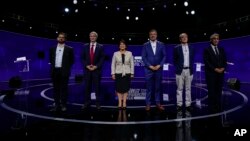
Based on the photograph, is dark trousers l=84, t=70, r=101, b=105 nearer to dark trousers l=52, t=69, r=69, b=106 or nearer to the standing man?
dark trousers l=52, t=69, r=69, b=106

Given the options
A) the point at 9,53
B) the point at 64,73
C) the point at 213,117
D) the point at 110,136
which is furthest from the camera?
the point at 9,53

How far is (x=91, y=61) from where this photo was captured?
5.15 m

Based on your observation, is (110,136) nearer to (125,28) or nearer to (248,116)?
(248,116)

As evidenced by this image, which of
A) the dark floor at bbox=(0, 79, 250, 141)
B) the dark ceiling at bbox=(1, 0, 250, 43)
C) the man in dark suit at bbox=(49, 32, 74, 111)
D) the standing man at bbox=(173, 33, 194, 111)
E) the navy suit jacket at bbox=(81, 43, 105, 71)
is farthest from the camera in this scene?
the dark ceiling at bbox=(1, 0, 250, 43)

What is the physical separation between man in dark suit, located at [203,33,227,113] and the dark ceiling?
26.6 ft

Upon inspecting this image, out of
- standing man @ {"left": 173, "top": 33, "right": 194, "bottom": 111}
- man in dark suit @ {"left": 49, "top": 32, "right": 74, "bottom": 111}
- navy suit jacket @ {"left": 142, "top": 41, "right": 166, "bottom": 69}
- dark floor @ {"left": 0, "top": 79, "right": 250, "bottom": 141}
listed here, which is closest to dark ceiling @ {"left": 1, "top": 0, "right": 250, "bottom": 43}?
standing man @ {"left": 173, "top": 33, "right": 194, "bottom": 111}

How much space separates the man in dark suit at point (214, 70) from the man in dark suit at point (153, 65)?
980 millimetres

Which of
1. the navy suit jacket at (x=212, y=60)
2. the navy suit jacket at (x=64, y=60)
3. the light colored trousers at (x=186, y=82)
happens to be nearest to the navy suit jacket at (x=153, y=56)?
the light colored trousers at (x=186, y=82)

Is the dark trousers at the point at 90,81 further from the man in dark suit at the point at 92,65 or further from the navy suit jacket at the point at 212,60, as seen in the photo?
the navy suit jacket at the point at 212,60

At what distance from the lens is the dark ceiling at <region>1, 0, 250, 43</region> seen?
13.0 meters

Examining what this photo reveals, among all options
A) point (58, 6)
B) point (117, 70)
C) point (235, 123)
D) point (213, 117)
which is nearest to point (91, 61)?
point (117, 70)

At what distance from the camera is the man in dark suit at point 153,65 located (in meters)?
5.04

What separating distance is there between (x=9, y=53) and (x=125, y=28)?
893cm

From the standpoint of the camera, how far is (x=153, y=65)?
5098 millimetres
